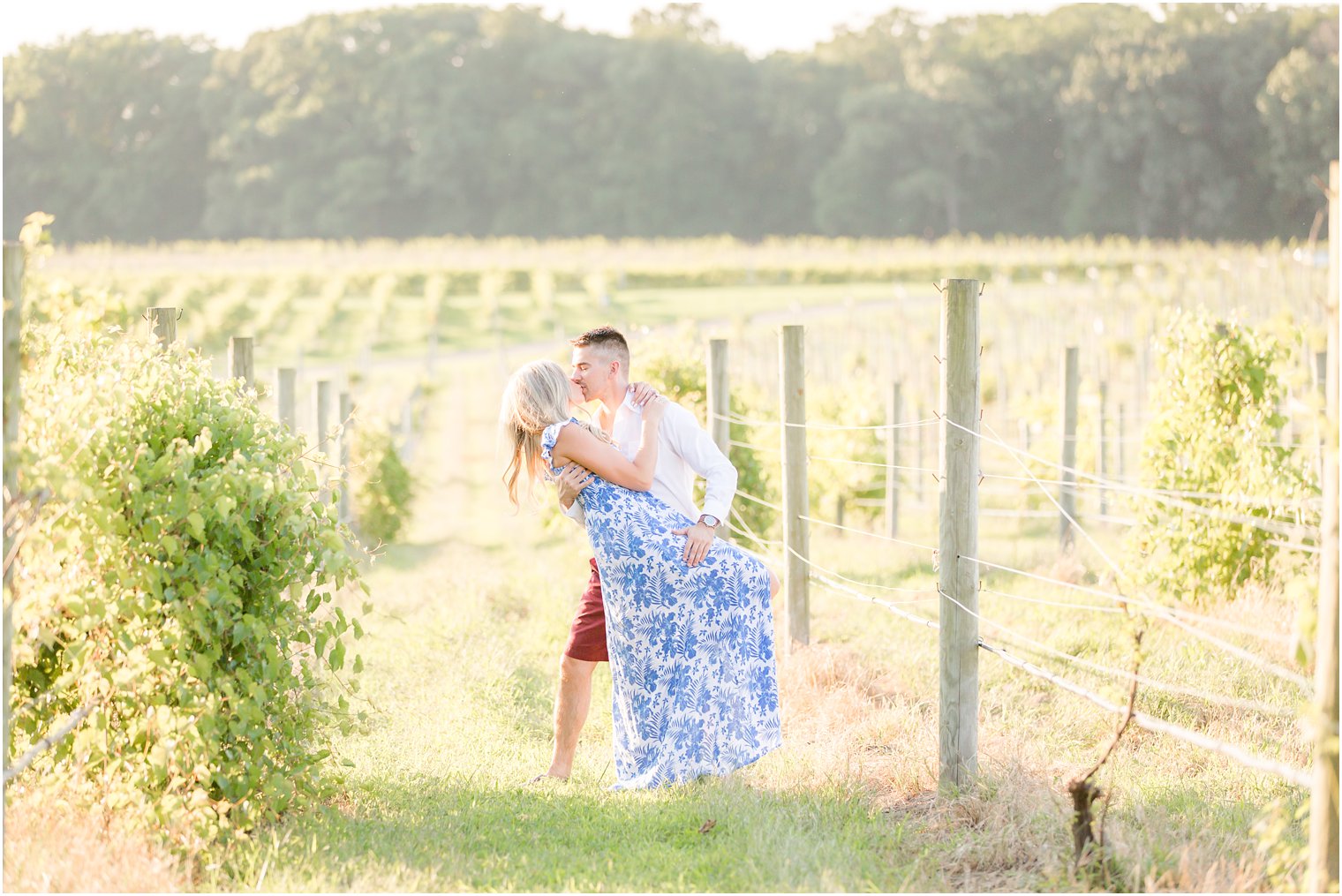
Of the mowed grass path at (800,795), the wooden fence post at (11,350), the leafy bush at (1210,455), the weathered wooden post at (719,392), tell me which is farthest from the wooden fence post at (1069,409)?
the wooden fence post at (11,350)

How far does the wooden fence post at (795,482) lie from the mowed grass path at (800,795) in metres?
0.25

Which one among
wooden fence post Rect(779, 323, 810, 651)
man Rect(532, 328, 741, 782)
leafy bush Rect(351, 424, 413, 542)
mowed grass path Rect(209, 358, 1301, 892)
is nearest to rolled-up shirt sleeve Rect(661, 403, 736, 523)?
man Rect(532, 328, 741, 782)

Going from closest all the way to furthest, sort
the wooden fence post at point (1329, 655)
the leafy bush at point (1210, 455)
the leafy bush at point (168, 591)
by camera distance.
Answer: the wooden fence post at point (1329, 655)
the leafy bush at point (168, 591)
the leafy bush at point (1210, 455)

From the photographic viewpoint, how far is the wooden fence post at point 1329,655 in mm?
2607

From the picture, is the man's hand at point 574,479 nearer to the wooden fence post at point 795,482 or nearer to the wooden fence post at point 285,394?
the wooden fence post at point 795,482

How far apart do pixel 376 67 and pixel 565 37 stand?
32.1 feet

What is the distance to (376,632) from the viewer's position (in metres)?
7.22

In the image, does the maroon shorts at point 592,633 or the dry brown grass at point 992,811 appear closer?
the dry brown grass at point 992,811

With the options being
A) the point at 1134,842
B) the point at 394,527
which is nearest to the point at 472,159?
the point at 394,527

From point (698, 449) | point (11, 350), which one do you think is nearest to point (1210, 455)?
point (698, 449)

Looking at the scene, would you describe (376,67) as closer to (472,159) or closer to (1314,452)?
(472,159)

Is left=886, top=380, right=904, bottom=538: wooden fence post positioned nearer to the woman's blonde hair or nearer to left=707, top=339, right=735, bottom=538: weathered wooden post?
left=707, top=339, right=735, bottom=538: weathered wooden post

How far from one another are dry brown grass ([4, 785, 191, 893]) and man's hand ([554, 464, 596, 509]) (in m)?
1.66

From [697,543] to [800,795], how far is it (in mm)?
902
